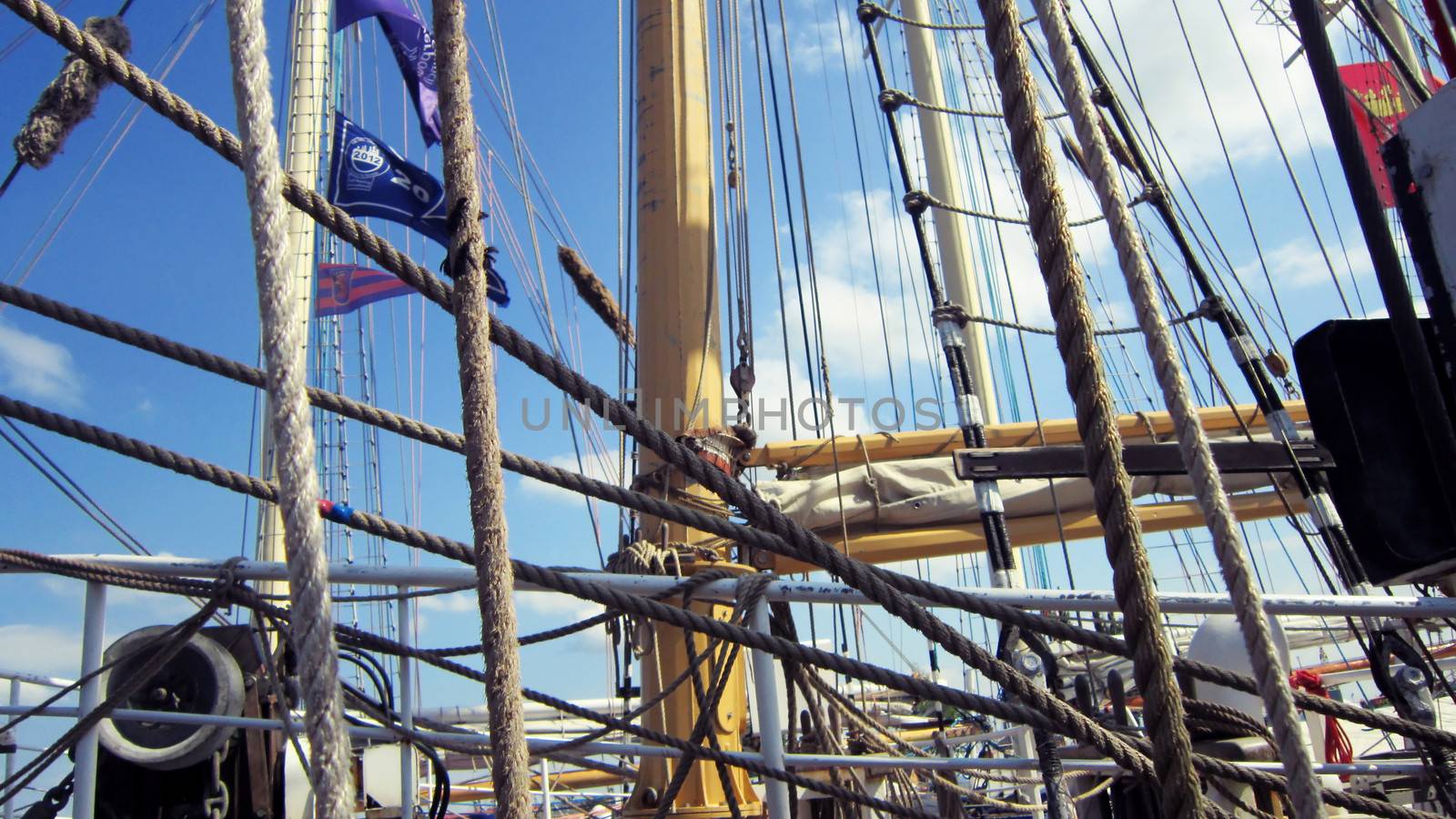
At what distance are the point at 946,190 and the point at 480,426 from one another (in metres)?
12.3

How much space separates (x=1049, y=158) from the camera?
122cm

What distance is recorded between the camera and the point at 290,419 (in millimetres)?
1071

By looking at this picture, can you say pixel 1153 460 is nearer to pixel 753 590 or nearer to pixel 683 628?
pixel 753 590

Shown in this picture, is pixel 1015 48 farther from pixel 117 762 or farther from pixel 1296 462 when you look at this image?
pixel 117 762

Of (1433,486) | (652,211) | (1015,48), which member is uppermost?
(652,211)

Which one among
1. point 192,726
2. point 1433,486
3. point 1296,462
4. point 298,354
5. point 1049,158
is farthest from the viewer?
point 1296,462

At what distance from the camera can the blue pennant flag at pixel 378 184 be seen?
642 centimetres

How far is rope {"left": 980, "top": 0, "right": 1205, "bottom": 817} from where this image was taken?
1.10 m

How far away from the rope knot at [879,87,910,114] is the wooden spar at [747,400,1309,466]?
224 cm

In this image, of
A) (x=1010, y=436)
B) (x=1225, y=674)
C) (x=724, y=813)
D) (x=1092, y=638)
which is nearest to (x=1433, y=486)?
(x=1092, y=638)

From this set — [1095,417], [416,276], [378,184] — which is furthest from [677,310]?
[1095,417]

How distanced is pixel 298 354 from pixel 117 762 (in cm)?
231

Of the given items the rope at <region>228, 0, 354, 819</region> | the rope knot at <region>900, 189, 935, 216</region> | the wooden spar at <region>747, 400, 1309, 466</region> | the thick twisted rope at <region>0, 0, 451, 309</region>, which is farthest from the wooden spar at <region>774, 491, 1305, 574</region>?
the rope at <region>228, 0, 354, 819</region>

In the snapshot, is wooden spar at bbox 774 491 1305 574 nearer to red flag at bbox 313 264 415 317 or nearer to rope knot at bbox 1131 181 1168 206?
rope knot at bbox 1131 181 1168 206
